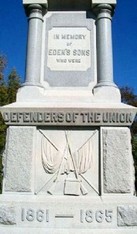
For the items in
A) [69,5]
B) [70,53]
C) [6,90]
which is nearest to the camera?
[70,53]

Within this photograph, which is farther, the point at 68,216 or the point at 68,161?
the point at 68,161

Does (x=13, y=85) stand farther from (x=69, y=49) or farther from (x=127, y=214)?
(x=127, y=214)

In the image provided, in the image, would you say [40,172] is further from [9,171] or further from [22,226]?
[22,226]

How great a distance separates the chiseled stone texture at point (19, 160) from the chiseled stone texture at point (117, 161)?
1.24 meters

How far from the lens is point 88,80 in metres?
5.94

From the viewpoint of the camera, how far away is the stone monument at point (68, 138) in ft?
16.3

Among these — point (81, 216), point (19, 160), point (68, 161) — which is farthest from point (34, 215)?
point (68, 161)

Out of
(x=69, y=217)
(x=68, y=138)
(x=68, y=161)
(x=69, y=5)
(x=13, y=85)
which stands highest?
(x=13, y=85)

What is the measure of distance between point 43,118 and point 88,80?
1.20m

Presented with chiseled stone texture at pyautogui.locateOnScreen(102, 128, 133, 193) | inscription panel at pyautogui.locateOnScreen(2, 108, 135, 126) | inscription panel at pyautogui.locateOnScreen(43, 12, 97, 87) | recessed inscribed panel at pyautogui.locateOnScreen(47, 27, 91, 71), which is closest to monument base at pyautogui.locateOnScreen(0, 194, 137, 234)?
chiseled stone texture at pyautogui.locateOnScreen(102, 128, 133, 193)

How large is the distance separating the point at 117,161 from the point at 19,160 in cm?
162

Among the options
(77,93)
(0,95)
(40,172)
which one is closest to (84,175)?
(40,172)

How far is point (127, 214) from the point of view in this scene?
4934 millimetres

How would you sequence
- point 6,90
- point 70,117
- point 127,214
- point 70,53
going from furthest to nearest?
point 6,90
point 70,53
point 70,117
point 127,214
